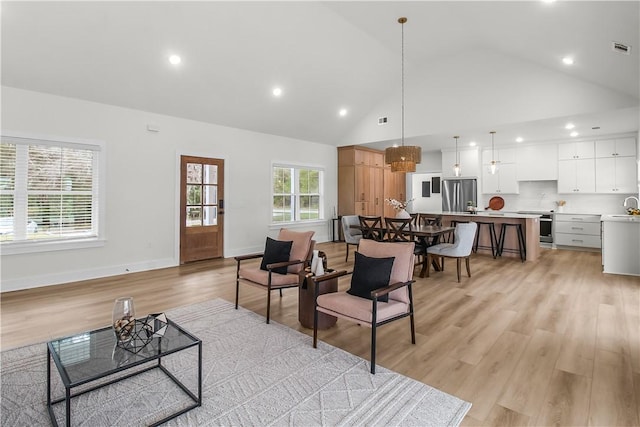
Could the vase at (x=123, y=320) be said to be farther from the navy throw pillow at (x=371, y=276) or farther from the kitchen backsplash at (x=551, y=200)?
the kitchen backsplash at (x=551, y=200)

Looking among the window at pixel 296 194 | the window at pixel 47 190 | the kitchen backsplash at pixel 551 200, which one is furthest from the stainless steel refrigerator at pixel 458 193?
the window at pixel 47 190

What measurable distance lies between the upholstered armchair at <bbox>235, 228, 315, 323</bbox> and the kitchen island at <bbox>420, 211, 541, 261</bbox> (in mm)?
4696

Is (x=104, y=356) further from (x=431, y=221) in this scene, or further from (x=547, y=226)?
(x=547, y=226)

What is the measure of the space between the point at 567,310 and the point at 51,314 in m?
5.61

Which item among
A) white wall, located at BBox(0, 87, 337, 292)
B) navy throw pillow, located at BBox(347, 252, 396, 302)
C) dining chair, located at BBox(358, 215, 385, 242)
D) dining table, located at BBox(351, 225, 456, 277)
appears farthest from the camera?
dining chair, located at BBox(358, 215, 385, 242)

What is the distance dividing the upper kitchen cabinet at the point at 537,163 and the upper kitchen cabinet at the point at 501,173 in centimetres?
14

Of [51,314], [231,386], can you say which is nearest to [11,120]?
[51,314]

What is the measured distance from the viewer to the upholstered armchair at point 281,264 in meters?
3.41

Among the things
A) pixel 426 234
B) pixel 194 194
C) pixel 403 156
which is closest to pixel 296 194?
pixel 194 194

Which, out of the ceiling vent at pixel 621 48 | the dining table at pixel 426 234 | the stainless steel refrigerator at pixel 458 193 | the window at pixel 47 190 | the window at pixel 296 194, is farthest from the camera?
the stainless steel refrigerator at pixel 458 193

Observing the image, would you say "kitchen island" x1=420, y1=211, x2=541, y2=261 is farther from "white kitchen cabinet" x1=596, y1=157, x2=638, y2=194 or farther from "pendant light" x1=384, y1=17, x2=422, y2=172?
"pendant light" x1=384, y1=17, x2=422, y2=172

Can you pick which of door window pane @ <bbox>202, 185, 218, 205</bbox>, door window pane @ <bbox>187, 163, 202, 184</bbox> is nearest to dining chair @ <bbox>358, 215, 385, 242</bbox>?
door window pane @ <bbox>202, 185, 218, 205</bbox>

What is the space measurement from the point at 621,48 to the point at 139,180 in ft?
22.3

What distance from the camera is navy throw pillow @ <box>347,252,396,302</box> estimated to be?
271cm
